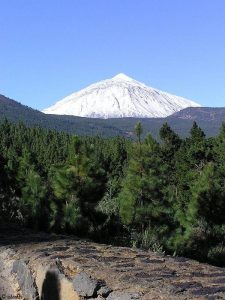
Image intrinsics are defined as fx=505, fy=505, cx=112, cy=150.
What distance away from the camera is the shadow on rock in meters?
4.94

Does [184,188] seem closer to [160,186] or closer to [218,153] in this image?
[218,153]

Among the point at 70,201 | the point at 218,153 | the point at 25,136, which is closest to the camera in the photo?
the point at 70,201

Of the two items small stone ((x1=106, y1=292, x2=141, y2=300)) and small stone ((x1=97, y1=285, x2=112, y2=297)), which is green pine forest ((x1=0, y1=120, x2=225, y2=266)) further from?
small stone ((x1=106, y1=292, x2=141, y2=300))

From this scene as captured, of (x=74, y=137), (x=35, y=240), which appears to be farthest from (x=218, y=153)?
(x=35, y=240)

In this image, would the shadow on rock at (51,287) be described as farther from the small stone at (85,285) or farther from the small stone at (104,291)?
the small stone at (104,291)

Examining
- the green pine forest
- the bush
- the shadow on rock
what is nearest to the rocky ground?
the shadow on rock

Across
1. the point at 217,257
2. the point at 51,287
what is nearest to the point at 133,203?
the point at 217,257

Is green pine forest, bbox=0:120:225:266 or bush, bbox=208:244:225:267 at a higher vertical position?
green pine forest, bbox=0:120:225:266

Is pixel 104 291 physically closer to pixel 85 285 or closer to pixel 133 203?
pixel 85 285

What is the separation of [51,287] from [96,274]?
567 mm

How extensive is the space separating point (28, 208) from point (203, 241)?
10144mm

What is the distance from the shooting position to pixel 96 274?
4785mm

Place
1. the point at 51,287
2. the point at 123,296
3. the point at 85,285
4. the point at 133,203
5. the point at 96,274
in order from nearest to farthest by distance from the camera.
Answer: the point at 123,296, the point at 85,285, the point at 96,274, the point at 51,287, the point at 133,203

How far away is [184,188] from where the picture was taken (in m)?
41.3
